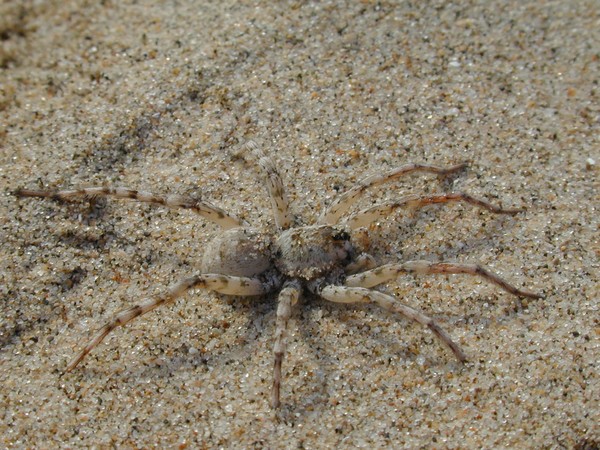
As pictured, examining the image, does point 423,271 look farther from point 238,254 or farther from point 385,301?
point 238,254

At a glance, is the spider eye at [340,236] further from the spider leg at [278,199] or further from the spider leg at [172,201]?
the spider leg at [172,201]

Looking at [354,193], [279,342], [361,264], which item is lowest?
[361,264]

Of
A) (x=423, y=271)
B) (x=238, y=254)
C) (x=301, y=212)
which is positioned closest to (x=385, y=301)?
(x=423, y=271)

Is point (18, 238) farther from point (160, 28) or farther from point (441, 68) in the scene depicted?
point (441, 68)

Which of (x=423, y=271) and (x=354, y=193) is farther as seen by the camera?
(x=354, y=193)

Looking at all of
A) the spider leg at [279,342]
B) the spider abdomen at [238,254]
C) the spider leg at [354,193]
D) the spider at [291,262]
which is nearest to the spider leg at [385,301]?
the spider at [291,262]

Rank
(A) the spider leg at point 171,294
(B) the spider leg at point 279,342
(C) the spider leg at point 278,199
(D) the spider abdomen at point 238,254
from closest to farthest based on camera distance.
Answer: (B) the spider leg at point 279,342, (A) the spider leg at point 171,294, (D) the spider abdomen at point 238,254, (C) the spider leg at point 278,199

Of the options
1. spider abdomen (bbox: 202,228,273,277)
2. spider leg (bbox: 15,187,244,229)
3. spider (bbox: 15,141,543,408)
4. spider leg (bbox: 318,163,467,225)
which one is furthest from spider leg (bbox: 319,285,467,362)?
spider leg (bbox: 15,187,244,229)
